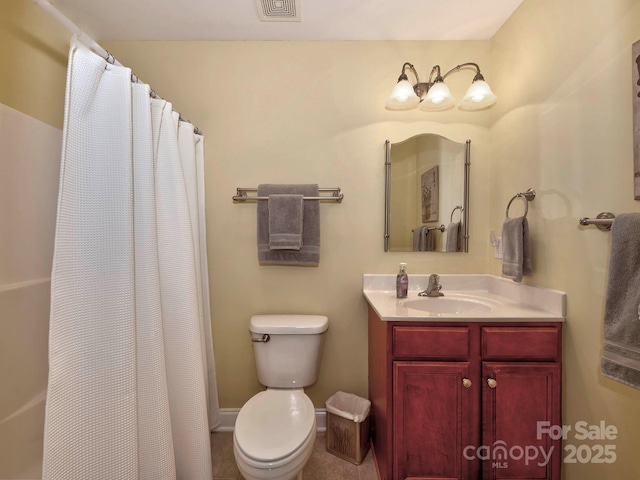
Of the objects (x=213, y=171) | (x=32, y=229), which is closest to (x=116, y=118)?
(x=32, y=229)

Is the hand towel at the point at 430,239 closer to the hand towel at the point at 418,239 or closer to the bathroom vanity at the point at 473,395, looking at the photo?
the hand towel at the point at 418,239

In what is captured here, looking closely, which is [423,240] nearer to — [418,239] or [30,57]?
[418,239]

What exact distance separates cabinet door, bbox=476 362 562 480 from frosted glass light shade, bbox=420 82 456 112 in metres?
1.36

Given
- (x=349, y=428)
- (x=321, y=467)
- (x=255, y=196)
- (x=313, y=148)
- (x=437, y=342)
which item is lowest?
(x=321, y=467)

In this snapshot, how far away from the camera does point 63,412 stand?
Result: 2.74ft

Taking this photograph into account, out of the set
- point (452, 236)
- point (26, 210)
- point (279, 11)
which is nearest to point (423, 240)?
point (452, 236)

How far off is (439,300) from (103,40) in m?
2.52

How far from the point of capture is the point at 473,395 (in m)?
1.21

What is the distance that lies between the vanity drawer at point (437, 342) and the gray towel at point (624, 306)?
0.43m

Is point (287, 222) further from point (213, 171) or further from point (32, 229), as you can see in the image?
point (32, 229)

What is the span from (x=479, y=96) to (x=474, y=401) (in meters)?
1.51

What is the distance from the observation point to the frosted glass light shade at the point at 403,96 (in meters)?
1.58

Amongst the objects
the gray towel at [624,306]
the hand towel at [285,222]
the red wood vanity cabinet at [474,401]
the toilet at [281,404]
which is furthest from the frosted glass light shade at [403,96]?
→ the toilet at [281,404]

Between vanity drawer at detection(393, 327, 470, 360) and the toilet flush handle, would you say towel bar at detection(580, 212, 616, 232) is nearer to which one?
vanity drawer at detection(393, 327, 470, 360)
